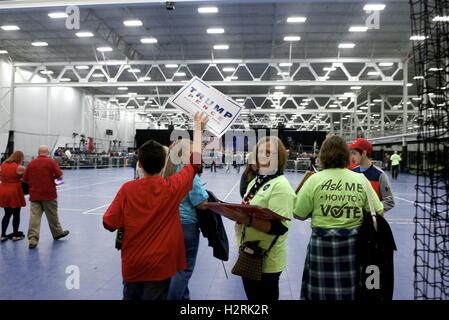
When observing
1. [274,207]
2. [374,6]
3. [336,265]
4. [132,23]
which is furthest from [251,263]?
[132,23]

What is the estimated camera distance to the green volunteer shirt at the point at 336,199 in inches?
103

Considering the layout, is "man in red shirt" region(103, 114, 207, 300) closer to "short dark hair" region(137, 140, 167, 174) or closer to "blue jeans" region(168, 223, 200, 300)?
"short dark hair" region(137, 140, 167, 174)

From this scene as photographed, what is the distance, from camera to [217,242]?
357 cm

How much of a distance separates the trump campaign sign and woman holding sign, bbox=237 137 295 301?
0.39 meters

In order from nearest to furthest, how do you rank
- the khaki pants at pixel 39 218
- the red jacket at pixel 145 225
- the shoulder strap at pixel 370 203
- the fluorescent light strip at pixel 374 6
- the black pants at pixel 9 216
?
the red jacket at pixel 145 225 → the shoulder strap at pixel 370 203 → the khaki pants at pixel 39 218 → the black pants at pixel 9 216 → the fluorescent light strip at pixel 374 6

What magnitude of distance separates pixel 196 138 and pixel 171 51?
21.2m

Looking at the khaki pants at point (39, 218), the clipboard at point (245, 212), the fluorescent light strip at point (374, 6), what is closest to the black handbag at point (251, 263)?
the clipboard at point (245, 212)

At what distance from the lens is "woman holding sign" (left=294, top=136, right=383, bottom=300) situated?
2.61 metres

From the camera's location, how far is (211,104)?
9.16 ft

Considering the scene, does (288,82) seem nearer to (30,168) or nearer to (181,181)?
(30,168)

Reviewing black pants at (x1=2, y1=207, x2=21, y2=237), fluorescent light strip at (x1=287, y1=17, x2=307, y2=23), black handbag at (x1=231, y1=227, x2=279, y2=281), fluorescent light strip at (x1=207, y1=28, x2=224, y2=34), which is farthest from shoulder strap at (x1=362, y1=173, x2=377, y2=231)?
fluorescent light strip at (x1=207, y1=28, x2=224, y2=34)

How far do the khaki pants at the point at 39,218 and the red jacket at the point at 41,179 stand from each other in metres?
0.15

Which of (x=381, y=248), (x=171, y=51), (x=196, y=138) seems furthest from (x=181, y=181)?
(x=171, y=51)

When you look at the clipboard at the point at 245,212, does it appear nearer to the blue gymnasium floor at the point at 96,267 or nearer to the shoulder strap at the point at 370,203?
the shoulder strap at the point at 370,203
